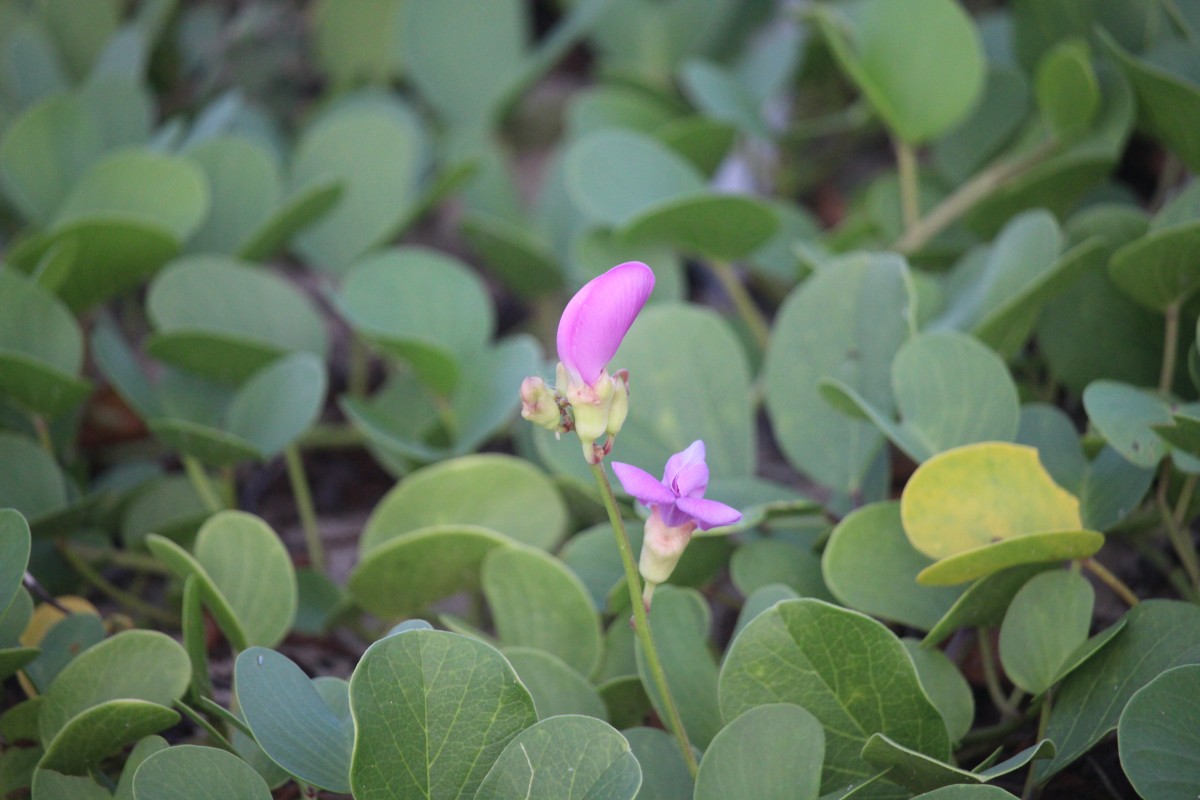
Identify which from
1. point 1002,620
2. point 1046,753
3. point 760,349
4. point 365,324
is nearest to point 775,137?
point 760,349

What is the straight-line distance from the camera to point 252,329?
101cm

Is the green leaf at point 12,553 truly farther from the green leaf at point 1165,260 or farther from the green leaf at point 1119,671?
the green leaf at point 1165,260

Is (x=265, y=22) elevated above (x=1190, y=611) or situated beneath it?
elevated above

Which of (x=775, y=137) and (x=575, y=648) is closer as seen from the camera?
(x=575, y=648)

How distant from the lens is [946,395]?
28.9 inches

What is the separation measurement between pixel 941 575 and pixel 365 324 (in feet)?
1.73

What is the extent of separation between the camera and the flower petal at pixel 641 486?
0.51 meters

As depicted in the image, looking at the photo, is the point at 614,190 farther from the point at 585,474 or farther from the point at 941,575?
the point at 941,575

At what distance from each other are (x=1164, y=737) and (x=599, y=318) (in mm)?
368

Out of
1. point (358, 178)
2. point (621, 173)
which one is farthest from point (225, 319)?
point (621, 173)

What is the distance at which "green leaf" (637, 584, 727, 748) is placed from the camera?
0.68 m

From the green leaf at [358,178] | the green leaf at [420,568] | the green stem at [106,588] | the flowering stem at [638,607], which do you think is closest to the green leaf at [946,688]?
the flowering stem at [638,607]

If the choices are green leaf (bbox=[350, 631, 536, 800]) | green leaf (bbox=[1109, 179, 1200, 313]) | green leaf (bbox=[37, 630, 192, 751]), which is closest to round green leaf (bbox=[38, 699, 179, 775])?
green leaf (bbox=[37, 630, 192, 751])

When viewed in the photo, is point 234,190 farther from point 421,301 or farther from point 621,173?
point 621,173
